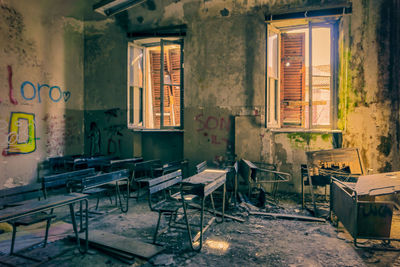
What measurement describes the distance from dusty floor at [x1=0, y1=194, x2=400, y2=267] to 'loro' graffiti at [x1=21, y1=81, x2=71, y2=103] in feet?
10.2

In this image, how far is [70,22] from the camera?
6.82 meters

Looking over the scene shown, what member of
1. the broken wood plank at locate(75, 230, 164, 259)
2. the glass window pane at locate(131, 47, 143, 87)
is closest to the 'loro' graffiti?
the glass window pane at locate(131, 47, 143, 87)

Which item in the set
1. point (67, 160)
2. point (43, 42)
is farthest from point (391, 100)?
point (43, 42)

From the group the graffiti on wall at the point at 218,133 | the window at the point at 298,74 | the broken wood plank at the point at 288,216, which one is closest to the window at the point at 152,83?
the graffiti on wall at the point at 218,133

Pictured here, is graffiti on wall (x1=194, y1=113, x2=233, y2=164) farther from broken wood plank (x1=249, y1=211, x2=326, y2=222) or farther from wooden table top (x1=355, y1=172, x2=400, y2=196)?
wooden table top (x1=355, y1=172, x2=400, y2=196)

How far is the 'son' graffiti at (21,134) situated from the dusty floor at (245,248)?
2.37 meters

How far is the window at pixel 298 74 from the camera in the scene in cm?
585

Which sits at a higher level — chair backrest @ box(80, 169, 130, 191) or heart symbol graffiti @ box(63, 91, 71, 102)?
heart symbol graffiti @ box(63, 91, 71, 102)

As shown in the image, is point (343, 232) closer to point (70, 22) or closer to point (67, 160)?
point (67, 160)

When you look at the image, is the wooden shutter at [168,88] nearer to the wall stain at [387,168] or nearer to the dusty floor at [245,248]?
the dusty floor at [245,248]

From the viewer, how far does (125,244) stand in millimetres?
3324

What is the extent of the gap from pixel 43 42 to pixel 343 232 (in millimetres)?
7066

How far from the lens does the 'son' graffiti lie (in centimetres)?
556

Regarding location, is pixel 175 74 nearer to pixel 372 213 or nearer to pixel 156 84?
pixel 156 84
